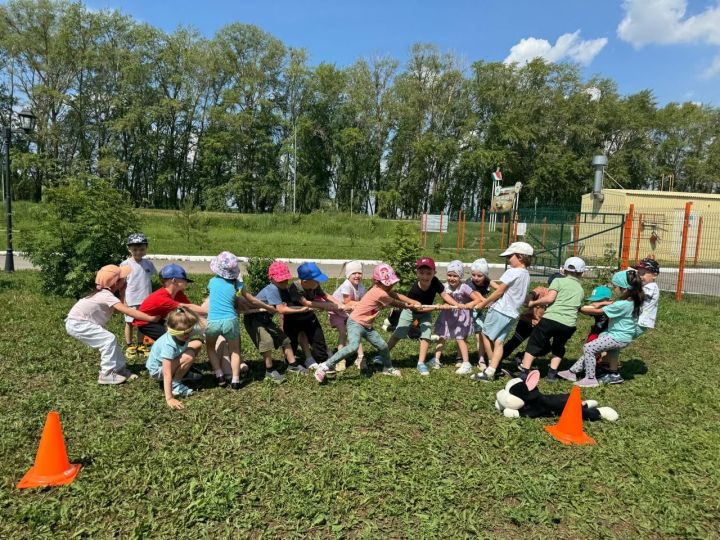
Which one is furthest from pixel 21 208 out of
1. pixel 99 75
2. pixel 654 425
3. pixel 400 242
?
pixel 654 425

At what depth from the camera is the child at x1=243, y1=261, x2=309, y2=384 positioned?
17.8 feet

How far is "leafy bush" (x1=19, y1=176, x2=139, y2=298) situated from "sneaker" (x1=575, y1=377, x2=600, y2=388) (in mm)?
8288

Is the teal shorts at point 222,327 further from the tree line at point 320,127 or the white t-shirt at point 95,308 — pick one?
the tree line at point 320,127

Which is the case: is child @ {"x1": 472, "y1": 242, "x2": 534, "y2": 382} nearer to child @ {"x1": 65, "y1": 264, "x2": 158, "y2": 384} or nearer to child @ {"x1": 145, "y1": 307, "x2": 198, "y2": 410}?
child @ {"x1": 145, "y1": 307, "x2": 198, "y2": 410}

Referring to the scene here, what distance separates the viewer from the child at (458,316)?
19.4ft

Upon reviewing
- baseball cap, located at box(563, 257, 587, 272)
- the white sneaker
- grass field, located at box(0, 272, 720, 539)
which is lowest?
grass field, located at box(0, 272, 720, 539)

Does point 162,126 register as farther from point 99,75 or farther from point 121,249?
point 121,249

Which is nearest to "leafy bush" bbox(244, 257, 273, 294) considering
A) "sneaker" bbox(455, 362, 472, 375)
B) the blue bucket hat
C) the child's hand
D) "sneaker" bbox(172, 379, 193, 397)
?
the blue bucket hat

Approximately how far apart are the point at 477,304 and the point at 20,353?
5.70 meters

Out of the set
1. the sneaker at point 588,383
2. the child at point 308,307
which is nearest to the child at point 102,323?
the child at point 308,307

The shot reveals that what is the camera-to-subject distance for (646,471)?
3.73 metres

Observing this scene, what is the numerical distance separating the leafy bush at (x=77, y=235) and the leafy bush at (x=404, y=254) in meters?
5.37

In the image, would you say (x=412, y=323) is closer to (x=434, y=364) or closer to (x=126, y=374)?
(x=434, y=364)

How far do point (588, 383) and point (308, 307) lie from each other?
3382mm
